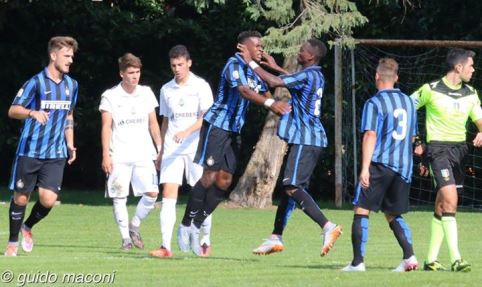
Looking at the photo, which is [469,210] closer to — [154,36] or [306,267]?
[154,36]

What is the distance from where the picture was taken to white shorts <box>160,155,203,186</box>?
13352 millimetres

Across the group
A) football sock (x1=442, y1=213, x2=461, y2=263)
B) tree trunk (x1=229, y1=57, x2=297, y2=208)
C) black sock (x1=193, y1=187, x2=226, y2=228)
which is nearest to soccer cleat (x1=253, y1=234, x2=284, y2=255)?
black sock (x1=193, y1=187, x2=226, y2=228)

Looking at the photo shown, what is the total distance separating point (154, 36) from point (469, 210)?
27.5 feet

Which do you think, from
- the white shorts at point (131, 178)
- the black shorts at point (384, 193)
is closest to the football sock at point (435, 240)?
the black shorts at point (384, 193)

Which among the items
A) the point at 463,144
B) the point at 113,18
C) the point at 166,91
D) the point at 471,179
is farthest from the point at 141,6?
the point at 463,144

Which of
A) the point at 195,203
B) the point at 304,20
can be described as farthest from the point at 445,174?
the point at 304,20

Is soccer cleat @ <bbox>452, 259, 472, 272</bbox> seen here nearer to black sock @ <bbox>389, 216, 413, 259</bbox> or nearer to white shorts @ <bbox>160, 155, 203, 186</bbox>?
black sock @ <bbox>389, 216, 413, 259</bbox>

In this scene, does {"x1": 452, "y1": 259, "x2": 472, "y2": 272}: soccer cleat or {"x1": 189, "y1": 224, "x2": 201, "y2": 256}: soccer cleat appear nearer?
{"x1": 452, "y1": 259, "x2": 472, "y2": 272}: soccer cleat

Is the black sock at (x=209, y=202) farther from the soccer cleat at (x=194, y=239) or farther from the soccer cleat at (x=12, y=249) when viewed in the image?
the soccer cleat at (x=12, y=249)

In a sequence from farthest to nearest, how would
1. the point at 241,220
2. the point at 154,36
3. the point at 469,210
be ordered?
the point at 154,36 < the point at 469,210 < the point at 241,220

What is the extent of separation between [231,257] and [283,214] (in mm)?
750

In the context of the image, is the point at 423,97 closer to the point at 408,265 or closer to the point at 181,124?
the point at 408,265

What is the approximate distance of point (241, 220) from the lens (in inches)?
763

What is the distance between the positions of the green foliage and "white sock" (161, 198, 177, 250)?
27.0 feet
